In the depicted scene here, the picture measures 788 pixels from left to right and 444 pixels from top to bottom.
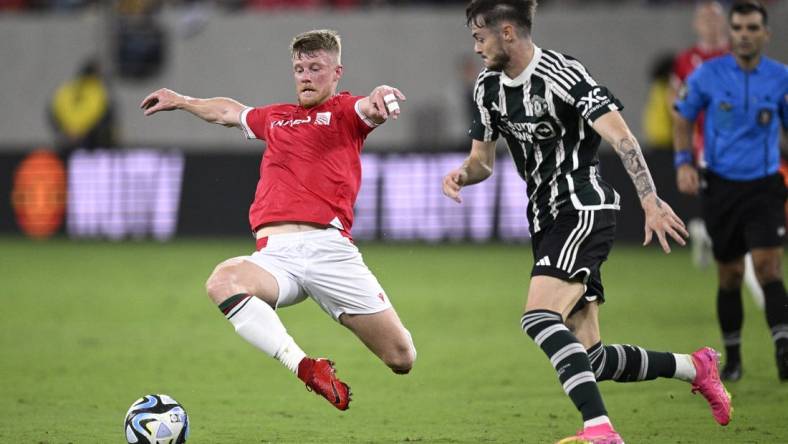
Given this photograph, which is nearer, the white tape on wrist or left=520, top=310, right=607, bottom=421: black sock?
left=520, top=310, right=607, bottom=421: black sock

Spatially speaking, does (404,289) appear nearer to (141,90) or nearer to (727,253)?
(727,253)

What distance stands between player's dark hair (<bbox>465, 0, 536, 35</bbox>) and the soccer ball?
2.46 m

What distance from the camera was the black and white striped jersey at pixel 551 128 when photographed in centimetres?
641

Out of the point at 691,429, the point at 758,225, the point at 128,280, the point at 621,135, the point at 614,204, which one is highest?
the point at 621,135

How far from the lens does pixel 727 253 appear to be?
9.05 m

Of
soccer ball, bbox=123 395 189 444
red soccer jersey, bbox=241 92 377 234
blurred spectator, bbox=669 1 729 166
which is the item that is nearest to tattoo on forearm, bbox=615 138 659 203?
red soccer jersey, bbox=241 92 377 234

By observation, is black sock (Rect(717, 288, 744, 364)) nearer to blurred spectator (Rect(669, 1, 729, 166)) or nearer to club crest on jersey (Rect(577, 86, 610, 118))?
blurred spectator (Rect(669, 1, 729, 166))

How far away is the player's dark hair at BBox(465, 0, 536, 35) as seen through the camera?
645cm

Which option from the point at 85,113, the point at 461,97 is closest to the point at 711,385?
the point at 461,97

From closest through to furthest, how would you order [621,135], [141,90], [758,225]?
1. [621,135]
2. [758,225]
3. [141,90]

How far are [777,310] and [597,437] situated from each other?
10.8 feet

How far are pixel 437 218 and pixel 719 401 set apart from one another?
1222 centimetres

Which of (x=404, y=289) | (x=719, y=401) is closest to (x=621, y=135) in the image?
(x=719, y=401)

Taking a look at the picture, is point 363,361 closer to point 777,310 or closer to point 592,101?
point 777,310
